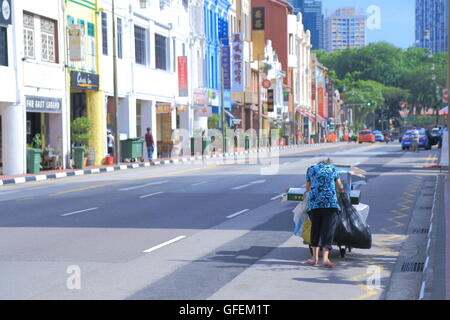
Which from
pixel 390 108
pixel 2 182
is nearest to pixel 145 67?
pixel 2 182

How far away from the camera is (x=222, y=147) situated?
57.8 meters

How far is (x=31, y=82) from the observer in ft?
107

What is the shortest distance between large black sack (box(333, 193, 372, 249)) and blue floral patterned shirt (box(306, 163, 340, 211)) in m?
0.42

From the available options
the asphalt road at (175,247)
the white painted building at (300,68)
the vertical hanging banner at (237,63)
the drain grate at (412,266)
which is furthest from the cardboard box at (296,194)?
the white painted building at (300,68)

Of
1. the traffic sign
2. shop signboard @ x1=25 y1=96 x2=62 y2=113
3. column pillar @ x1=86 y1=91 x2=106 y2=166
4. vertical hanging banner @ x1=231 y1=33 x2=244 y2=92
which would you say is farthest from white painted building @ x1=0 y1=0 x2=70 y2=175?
the traffic sign

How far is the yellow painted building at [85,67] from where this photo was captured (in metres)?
35.5

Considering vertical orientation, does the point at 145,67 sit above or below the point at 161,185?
above

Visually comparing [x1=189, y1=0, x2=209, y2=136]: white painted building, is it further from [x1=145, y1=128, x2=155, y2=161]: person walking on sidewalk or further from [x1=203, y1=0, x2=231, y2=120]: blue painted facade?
[x1=145, y1=128, x2=155, y2=161]: person walking on sidewalk

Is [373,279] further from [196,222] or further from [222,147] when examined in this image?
[222,147]

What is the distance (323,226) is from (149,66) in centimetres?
3782

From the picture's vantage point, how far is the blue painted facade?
60156 millimetres

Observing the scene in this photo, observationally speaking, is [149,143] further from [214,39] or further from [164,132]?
[214,39]

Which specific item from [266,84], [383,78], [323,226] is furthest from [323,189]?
[383,78]
